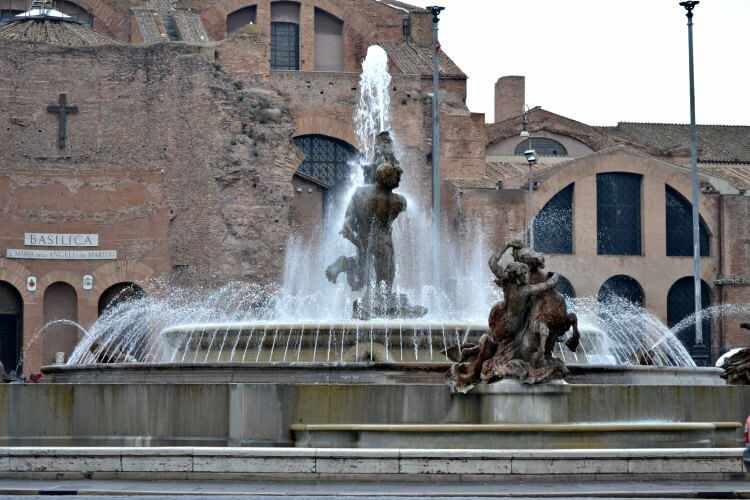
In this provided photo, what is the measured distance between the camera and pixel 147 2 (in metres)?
55.6

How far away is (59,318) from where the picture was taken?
4725cm

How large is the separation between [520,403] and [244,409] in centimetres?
272

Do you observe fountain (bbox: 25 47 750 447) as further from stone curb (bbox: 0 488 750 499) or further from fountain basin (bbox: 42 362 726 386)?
stone curb (bbox: 0 488 750 499)

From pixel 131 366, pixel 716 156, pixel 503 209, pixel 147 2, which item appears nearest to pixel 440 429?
pixel 131 366

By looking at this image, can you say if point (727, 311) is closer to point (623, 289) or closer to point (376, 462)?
point (623, 289)

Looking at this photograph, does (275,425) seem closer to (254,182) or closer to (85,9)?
(254,182)

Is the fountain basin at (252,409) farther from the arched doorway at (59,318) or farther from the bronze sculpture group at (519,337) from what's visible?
the arched doorway at (59,318)

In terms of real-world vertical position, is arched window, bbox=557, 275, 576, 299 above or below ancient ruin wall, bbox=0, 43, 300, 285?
below

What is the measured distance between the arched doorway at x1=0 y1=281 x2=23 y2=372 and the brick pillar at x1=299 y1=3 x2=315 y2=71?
15.6 metres

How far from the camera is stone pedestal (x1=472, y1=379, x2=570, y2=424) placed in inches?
693

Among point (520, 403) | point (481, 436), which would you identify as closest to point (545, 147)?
point (520, 403)

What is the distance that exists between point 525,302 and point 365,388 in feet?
6.37

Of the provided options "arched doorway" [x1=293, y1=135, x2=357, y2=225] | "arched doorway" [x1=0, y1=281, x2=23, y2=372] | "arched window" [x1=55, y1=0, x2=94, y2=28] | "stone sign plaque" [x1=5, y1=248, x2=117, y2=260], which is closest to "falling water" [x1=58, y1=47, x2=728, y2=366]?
"arched doorway" [x1=293, y1=135, x2=357, y2=225]

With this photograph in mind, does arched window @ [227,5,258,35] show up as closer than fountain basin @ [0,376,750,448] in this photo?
No
